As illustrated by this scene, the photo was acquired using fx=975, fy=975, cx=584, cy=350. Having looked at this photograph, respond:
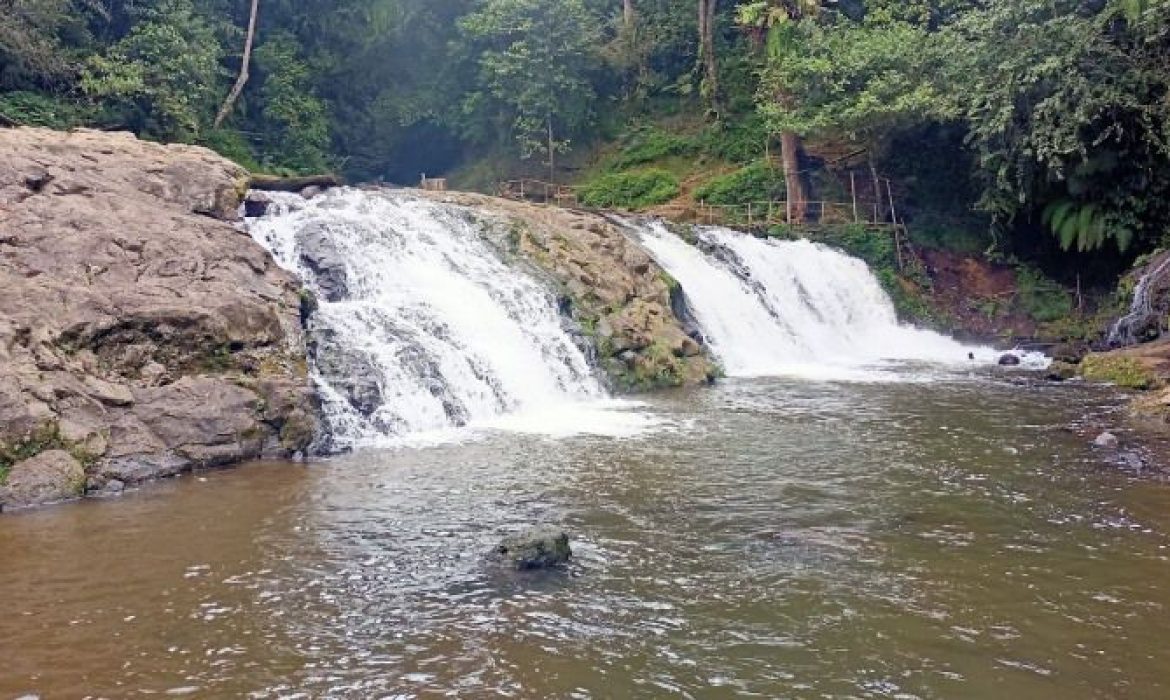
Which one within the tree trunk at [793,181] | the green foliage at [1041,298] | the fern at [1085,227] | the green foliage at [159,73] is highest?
the green foliage at [159,73]

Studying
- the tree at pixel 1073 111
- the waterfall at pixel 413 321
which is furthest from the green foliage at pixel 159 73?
the tree at pixel 1073 111

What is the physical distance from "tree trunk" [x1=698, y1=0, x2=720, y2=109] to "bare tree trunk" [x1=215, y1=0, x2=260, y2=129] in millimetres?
17826

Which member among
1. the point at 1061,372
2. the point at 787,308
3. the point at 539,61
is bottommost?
the point at 1061,372

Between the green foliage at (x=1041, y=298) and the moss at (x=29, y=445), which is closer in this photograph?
the moss at (x=29, y=445)

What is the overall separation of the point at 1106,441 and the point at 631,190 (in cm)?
2739

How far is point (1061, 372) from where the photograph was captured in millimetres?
19156

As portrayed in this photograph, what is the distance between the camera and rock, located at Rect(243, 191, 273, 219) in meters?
17.8

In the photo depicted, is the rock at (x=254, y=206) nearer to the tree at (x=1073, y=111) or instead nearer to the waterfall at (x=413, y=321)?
the waterfall at (x=413, y=321)

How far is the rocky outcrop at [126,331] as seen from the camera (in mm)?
11102

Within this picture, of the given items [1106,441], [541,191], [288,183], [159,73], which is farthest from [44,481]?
[541,191]

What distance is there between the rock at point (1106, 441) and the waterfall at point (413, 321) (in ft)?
26.3

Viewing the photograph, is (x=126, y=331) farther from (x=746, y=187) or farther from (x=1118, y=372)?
(x=746, y=187)

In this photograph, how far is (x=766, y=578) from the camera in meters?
7.77

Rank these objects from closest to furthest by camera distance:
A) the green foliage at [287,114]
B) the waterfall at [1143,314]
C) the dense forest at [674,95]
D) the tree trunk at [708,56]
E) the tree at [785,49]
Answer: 1. the waterfall at [1143,314]
2. the dense forest at [674,95]
3. the tree at [785,49]
4. the green foliage at [287,114]
5. the tree trunk at [708,56]
